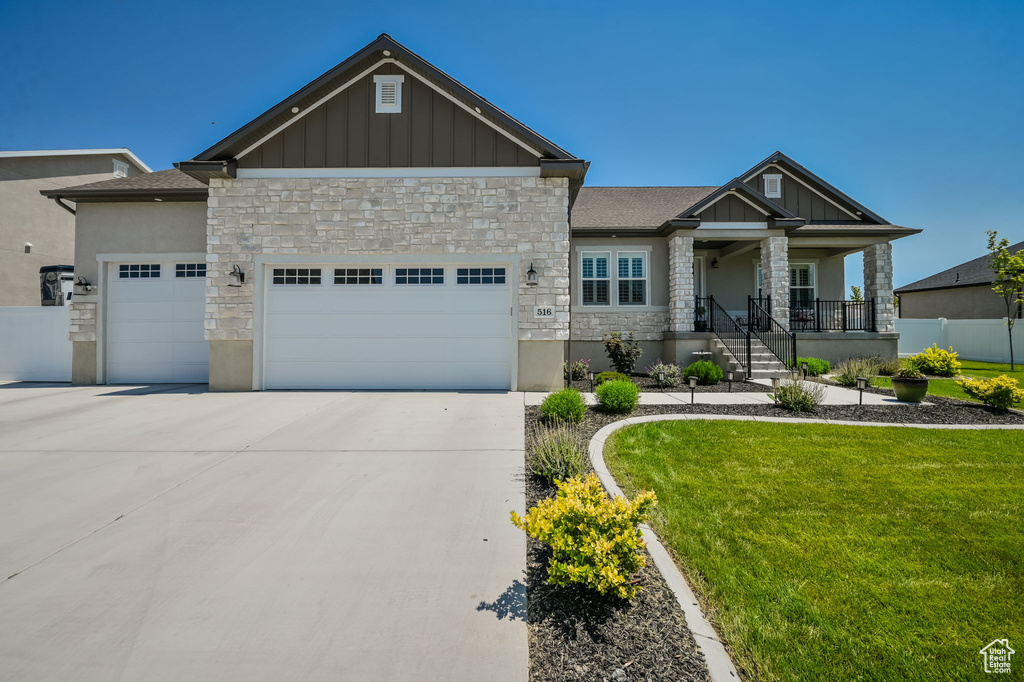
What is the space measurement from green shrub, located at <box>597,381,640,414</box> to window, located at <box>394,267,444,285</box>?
14.3 feet

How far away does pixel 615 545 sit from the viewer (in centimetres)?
266

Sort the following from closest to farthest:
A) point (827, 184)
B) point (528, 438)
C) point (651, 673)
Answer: point (651, 673) < point (528, 438) < point (827, 184)

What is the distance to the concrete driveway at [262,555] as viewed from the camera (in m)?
2.24

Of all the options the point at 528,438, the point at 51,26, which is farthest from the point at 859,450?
the point at 51,26

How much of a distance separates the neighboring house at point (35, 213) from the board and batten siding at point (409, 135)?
12.2 m

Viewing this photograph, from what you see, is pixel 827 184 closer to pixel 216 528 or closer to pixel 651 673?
pixel 651 673

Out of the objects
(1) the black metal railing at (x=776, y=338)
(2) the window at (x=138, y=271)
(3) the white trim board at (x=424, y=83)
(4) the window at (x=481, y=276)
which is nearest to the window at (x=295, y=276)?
(3) the white trim board at (x=424, y=83)

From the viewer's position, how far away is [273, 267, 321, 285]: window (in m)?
9.72

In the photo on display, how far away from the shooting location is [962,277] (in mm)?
24500

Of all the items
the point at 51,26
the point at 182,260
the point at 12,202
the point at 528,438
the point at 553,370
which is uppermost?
the point at 51,26

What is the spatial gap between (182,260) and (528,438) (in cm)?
987

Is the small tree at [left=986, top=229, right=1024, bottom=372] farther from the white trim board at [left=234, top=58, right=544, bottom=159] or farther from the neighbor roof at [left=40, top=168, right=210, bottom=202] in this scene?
the neighbor roof at [left=40, top=168, right=210, bottom=202]

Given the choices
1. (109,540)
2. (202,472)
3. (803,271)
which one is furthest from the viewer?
(803,271)

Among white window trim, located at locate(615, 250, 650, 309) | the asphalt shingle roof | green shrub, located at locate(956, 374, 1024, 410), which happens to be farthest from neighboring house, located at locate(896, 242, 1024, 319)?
white window trim, located at locate(615, 250, 650, 309)
